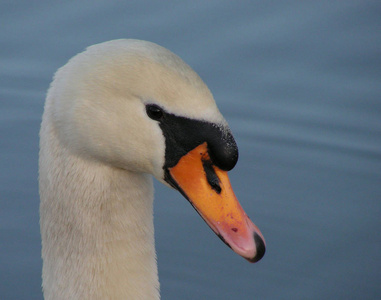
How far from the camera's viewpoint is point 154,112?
9.98 ft

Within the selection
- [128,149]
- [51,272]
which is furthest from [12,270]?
[128,149]

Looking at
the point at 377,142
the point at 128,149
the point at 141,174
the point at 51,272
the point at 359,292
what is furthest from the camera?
the point at 377,142

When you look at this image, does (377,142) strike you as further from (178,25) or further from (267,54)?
(178,25)

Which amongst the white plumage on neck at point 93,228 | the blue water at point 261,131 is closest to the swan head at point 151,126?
the white plumage on neck at point 93,228

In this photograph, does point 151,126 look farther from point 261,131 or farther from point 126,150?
point 261,131

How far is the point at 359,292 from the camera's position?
520cm

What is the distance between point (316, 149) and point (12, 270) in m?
2.51

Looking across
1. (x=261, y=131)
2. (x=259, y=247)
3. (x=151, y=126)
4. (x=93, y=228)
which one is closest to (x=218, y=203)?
(x=259, y=247)

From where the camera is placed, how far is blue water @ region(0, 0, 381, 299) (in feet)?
17.8

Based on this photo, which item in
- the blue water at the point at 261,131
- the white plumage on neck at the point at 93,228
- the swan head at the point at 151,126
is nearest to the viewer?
the swan head at the point at 151,126

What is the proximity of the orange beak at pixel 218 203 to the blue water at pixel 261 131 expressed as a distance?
2.26 meters

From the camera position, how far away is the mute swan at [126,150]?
118 inches

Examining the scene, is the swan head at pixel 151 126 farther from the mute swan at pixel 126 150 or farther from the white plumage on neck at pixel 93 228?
the white plumage on neck at pixel 93 228

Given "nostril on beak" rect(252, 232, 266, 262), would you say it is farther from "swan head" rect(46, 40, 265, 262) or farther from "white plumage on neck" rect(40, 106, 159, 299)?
"white plumage on neck" rect(40, 106, 159, 299)
